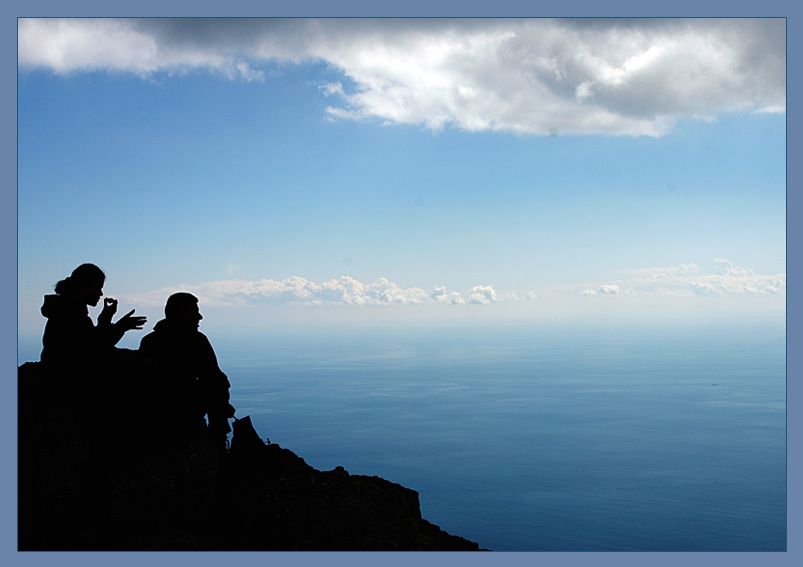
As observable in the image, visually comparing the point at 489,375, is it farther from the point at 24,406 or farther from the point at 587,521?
the point at 24,406

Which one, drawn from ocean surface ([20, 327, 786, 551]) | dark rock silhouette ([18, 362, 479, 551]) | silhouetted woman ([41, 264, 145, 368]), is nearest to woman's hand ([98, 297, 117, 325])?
silhouetted woman ([41, 264, 145, 368])

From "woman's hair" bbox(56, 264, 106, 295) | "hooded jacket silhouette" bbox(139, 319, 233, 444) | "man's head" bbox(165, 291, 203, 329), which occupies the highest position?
"woman's hair" bbox(56, 264, 106, 295)

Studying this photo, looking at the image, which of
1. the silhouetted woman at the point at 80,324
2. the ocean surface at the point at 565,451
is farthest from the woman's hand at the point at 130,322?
the ocean surface at the point at 565,451

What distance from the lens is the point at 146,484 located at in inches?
174

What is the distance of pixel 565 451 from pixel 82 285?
3159 inches

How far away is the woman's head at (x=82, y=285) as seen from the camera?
434 cm

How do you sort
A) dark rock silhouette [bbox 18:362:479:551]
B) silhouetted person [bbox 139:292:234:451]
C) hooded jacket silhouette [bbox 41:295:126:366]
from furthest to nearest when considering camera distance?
1. silhouetted person [bbox 139:292:234:451]
2. dark rock silhouette [bbox 18:362:479:551]
3. hooded jacket silhouette [bbox 41:295:126:366]

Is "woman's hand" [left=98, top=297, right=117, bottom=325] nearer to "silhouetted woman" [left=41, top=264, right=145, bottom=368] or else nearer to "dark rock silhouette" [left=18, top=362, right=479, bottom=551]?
"silhouetted woman" [left=41, top=264, right=145, bottom=368]

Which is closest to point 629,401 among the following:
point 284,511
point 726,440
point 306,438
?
point 726,440

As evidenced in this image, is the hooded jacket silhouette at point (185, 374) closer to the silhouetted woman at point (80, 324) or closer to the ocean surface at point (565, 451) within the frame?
the silhouetted woman at point (80, 324)

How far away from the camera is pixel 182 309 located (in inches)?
189

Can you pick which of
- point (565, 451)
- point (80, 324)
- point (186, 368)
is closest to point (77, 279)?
point (80, 324)

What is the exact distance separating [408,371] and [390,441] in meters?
110

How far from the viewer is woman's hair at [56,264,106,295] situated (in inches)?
171
